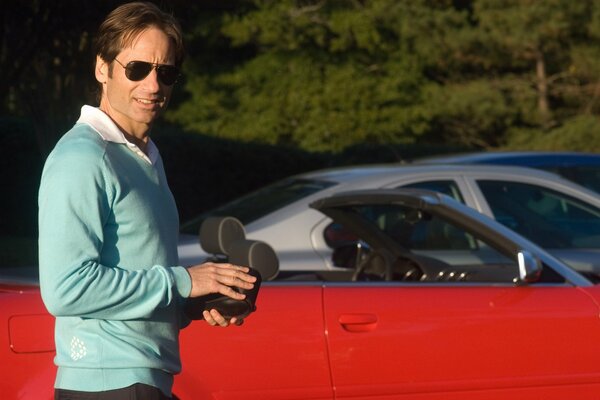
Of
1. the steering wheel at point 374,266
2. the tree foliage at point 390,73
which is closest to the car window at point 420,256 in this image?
the steering wheel at point 374,266

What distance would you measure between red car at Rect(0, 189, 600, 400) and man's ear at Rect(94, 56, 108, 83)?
1.61m

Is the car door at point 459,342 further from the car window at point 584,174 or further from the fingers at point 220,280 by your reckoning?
the car window at point 584,174

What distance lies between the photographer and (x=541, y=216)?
729 centimetres

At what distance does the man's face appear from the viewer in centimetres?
279

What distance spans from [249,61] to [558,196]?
27.9 m

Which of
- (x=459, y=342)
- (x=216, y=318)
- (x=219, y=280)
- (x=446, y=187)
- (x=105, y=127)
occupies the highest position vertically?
(x=105, y=127)

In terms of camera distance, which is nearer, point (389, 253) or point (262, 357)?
point (262, 357)

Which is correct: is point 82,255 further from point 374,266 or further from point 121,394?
point 374,266

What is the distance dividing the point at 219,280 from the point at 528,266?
8.15ft

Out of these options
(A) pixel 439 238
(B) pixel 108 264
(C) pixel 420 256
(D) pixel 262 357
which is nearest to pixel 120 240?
(B) pixel 108 264

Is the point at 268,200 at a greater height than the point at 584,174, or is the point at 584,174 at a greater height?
the point at 584,174

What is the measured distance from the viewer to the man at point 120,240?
260 cm

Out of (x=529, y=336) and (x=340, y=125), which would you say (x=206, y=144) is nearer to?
(x=529, y=336)

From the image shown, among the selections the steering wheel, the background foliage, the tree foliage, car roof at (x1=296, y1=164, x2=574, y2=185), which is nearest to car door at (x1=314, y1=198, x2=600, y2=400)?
the steering wheel
